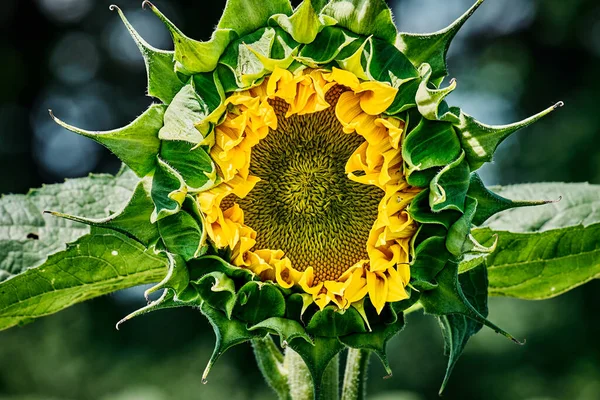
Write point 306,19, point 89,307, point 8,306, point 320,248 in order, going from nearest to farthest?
point 306,19, point 320,248, point 8,306, point 89,307

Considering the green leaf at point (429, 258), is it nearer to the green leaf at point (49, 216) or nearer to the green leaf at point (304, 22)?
the green leaf at point (304, 22)

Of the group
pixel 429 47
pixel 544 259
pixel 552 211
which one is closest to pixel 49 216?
pixel 429 47

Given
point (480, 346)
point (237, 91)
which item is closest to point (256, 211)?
point (237, 91)

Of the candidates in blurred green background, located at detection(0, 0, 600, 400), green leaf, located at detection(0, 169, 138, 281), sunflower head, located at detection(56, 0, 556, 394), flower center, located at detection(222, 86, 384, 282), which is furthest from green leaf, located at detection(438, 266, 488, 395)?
blurred green background, located at detection(0, 0, 600, 400)

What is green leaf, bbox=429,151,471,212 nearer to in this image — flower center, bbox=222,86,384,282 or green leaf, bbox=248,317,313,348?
flower center, bbox=222,86,384,282

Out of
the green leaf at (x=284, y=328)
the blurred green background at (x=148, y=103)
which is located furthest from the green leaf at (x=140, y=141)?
the blurred green background at (x=148, y=103)

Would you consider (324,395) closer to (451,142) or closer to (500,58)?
(451,142)

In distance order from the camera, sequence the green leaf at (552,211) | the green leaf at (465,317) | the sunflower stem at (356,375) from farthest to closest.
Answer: the green leaf at (552,211), the sunflower stem at (356,375), the green leaf at (465,317)
